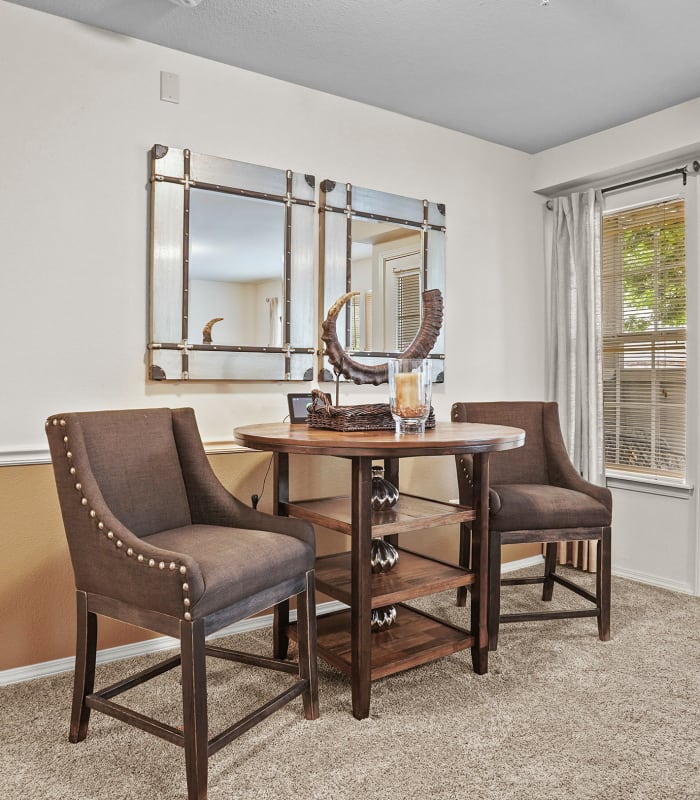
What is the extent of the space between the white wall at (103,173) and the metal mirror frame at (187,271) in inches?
2.4

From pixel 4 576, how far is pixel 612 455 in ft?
10.1

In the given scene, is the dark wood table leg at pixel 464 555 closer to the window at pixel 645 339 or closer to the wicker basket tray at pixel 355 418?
the wicker basket tray at pixel 355 418

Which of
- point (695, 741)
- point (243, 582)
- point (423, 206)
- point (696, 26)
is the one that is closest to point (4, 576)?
point (243, 582)

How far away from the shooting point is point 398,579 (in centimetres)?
220

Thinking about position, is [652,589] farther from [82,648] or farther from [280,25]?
[280,25]

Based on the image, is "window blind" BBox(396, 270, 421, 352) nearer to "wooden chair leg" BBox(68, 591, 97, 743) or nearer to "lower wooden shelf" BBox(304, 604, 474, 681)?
"lower wooden shelf" BBox(304, 604, 474, 681)

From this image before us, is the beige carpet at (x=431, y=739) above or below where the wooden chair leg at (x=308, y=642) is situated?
below

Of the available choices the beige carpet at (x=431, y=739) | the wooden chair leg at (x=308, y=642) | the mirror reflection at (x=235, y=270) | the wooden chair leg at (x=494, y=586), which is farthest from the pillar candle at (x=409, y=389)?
the beige carpet at (x=431, y=739)

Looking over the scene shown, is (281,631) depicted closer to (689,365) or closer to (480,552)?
(480,552)

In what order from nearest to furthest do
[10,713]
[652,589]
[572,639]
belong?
[10,713], [572,639], [652,589]

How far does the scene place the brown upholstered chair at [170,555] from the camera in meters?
1.57

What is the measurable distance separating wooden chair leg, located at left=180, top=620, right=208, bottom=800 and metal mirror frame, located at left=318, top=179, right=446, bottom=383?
1.62m

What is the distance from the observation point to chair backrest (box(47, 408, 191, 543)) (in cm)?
177

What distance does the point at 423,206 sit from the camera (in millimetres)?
3289
